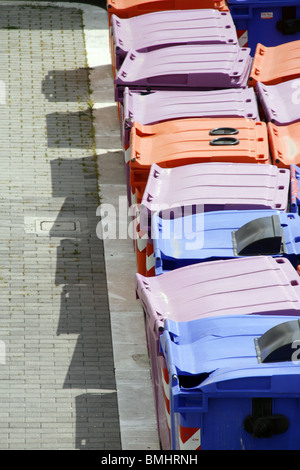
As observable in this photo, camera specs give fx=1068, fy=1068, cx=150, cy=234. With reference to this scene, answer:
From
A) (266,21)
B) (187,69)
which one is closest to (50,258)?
(187,69)

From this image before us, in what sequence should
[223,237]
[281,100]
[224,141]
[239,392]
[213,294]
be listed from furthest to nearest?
[281,100] → [224,141] → [223,237] → [213,294] → [239,392]

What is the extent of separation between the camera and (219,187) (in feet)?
32.1

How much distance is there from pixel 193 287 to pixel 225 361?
1.15 metres

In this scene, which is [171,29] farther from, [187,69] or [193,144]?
[193,144]

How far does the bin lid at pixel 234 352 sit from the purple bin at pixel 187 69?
4.80 meters

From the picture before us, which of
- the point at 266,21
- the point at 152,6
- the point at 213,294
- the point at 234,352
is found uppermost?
the point at 234,352

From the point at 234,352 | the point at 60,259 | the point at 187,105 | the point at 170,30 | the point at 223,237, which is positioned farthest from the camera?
the point at 170,30

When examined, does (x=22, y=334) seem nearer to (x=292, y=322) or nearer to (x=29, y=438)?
(x=29, y=438)

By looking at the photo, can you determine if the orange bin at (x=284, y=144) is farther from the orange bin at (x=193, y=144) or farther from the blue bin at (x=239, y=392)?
the blue bin at (x=239, y=392)

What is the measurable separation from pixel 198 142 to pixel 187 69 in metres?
1.82

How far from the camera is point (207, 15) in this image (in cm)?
1378

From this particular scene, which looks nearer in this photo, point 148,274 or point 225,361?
point 225,361
